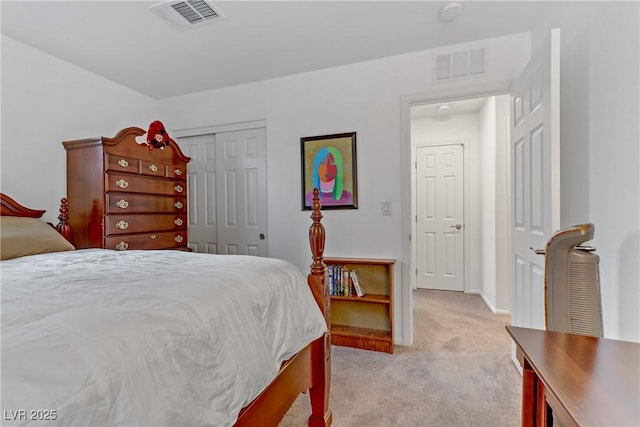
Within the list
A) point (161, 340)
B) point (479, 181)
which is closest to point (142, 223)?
point (161, 340)

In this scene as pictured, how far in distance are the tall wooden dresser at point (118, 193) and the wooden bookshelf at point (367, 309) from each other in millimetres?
1633

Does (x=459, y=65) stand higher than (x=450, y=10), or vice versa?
(x=450, y=10)

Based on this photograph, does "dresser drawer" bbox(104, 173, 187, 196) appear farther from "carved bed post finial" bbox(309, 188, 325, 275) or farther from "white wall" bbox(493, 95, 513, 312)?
"white wall" bbox(493, 95, 513, 312)

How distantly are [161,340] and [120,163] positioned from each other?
2301mm

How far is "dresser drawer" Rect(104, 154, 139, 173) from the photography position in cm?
246

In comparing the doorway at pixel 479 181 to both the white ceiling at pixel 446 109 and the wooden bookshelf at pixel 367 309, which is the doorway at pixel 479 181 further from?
the wooden bookshelf at pixel 367 309

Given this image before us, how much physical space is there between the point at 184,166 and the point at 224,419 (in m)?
2.87

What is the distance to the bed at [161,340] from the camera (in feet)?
1.88

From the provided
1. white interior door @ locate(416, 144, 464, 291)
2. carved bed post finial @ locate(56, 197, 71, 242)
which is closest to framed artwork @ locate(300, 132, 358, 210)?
carved bed post finial @ locate(56, 197, 71, 242)

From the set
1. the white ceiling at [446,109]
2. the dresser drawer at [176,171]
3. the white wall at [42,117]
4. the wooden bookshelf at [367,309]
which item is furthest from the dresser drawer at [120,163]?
the white ceiling at [446,109]

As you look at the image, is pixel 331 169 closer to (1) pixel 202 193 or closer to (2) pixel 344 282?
(2) pixel 344 282

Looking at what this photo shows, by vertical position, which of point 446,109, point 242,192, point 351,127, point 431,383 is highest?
point 446,109

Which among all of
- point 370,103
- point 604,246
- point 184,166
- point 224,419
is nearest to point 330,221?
point 370,103

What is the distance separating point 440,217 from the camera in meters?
4.45
